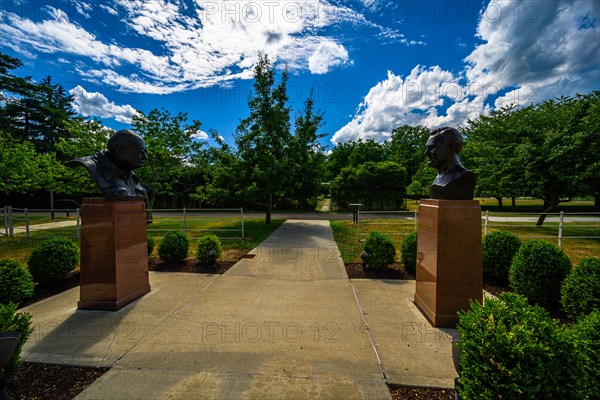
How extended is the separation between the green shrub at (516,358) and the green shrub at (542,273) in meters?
2.70

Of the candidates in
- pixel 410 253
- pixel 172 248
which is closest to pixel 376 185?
pixel 410 253

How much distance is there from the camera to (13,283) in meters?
3.69

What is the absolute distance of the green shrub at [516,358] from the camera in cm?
151

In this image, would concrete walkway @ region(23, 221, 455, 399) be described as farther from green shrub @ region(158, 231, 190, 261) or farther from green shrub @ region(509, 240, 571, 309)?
green shrub @ region(509, 240, 571, 309)

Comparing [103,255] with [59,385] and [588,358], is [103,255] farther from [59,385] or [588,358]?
[588,358]

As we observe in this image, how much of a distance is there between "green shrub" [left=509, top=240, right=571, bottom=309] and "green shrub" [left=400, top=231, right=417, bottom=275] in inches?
65.9

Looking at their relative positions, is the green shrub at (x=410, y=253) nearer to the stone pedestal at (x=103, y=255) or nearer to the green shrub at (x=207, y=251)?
the green shrub at (x=207, y=251)

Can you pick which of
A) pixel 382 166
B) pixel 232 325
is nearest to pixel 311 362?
pixel 232 325

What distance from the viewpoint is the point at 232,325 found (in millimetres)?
3227

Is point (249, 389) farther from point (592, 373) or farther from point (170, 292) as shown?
point (170, 292)

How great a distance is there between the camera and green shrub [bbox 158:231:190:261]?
6.01m

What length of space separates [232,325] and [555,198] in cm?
1494

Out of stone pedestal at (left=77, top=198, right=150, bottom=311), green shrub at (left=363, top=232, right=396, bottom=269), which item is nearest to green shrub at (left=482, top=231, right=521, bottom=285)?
green shrub at (left=363, top=232, right=396, bottom=269)

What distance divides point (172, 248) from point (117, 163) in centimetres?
260
